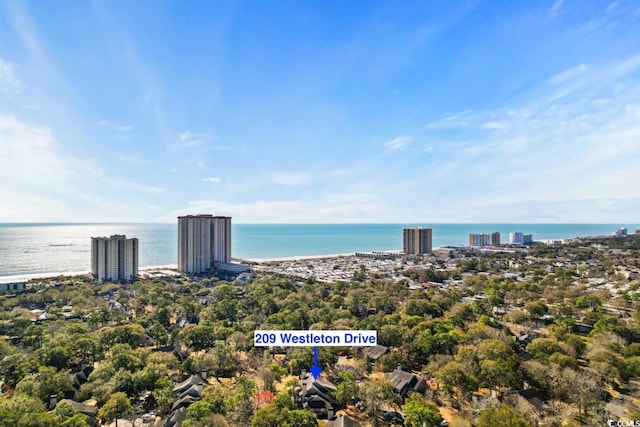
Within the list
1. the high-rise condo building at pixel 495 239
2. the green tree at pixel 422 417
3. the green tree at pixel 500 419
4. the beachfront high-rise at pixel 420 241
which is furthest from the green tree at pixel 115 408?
the high-rise condo building at pixel 495 239

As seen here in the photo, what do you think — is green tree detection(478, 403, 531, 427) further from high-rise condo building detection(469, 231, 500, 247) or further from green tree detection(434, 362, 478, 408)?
high-rise condo building detection(469, 231, 500, 247)

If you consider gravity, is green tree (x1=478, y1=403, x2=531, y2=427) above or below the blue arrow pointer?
above

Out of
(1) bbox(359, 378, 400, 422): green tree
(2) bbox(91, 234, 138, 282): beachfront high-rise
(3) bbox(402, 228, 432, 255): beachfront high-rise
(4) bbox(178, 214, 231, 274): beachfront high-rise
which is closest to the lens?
(1) bbox(359, 378, 400, 422): green tree

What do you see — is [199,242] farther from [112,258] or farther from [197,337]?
[197,337]

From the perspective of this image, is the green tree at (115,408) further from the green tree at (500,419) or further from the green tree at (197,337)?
the green tree at (500,419)

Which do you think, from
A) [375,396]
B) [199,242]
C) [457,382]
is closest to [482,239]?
[199,242]

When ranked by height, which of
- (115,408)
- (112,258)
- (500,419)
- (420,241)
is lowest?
(115,408)

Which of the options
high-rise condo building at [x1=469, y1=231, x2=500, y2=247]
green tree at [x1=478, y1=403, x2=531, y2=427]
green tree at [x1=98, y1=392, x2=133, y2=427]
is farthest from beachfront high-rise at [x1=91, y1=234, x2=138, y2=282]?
high-rise condo building at [x1=469, y1=231, x2=500, y2=247]
